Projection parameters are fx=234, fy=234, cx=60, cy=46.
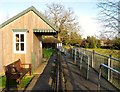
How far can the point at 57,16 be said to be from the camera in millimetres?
65250

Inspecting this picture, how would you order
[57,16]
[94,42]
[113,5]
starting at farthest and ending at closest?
[57,16] → [94,42] → [113,5]

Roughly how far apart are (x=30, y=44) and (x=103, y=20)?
333 inches

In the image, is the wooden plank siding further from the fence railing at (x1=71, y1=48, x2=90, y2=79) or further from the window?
the fence railing at (x1=71, y1=48, x2=90, y2=79)

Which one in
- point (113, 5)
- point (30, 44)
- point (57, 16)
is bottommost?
point (30, 44)

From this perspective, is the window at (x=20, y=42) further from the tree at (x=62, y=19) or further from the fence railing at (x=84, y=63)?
the tree at (x=62, y=19)

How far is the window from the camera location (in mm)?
16922

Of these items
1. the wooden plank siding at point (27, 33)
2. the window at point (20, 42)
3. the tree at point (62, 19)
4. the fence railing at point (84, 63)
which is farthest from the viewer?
the tree at point (62, 19)

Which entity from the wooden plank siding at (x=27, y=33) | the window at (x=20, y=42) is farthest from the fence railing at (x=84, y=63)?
the window at (x=20, y=42)

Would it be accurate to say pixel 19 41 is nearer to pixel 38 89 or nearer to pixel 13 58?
pixel 13 58

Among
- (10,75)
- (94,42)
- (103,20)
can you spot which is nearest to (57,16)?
(94,42)

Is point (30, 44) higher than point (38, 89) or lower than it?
higher

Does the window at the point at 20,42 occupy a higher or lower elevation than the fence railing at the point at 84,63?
higher

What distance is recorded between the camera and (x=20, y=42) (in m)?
17.0

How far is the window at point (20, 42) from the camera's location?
16.9m
